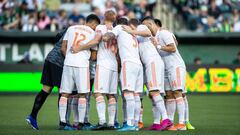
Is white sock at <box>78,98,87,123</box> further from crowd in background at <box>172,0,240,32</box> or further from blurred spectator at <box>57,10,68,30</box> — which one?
crowd in background at <box>172,0,240,32</box>

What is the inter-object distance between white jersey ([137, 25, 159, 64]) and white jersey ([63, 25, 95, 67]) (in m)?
1.07

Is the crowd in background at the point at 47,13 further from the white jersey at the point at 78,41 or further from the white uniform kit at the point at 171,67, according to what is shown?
the white jersey at the point at 78,41

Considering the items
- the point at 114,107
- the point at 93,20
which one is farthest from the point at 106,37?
the point at 114,107

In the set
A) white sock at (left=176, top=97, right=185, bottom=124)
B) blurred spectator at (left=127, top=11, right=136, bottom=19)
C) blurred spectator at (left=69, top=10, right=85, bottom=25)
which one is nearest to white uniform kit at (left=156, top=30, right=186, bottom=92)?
white sock at (left=176, top=97, right=185, bottom=124)

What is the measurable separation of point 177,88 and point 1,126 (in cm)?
390

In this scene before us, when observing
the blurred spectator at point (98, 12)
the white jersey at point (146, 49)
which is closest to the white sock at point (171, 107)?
the white jersey at point (146, 49)

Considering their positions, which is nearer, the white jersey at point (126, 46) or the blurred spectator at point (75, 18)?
the white jersey at point (126, 46)

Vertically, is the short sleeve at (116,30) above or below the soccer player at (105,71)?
above

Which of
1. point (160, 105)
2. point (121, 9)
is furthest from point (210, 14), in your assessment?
point (160, 105)

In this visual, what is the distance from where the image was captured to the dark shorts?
1516 centimetres

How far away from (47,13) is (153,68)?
1564 cm

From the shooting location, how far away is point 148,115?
19281mm

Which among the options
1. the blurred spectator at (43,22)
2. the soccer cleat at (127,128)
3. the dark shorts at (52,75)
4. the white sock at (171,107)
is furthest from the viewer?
the blurred spectator at (43,22)

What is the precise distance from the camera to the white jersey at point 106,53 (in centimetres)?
1452
